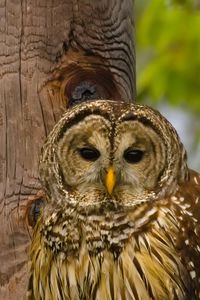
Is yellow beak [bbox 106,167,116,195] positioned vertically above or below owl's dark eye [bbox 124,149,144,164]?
below

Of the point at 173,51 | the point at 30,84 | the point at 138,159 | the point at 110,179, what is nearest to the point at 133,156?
the point at 138,159

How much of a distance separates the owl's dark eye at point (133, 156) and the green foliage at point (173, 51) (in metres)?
2.99

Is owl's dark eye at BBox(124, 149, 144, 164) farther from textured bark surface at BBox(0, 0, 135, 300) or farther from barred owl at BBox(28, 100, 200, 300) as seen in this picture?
textured bark surface at BBox(0, 0, 135, 300)

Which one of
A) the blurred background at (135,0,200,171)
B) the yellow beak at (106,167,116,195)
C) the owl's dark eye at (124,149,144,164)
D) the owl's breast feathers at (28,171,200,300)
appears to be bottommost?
the owl's breast feathers at (28,171,200,300)

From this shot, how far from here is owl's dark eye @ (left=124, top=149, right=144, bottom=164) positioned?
624 centimetres

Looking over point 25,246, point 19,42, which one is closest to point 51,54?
point 19,42

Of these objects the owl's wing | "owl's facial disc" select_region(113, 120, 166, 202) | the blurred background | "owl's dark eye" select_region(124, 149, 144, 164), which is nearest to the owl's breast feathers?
the owl's wing

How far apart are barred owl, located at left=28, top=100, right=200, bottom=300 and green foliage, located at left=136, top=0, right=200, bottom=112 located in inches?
118

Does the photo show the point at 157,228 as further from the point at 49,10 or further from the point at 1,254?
the point at 49,10

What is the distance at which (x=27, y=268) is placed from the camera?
21.0 ft

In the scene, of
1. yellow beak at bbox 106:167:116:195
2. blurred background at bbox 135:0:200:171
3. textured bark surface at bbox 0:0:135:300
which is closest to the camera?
yellow beak at bbox 106:167:116:195

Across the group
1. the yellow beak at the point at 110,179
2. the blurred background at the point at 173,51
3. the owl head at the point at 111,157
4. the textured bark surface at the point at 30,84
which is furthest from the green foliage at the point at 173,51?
the yellow beak at the point at 110,179

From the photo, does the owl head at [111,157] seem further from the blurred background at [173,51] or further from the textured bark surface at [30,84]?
the blurred background at [173,51]

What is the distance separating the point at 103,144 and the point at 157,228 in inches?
18.6
